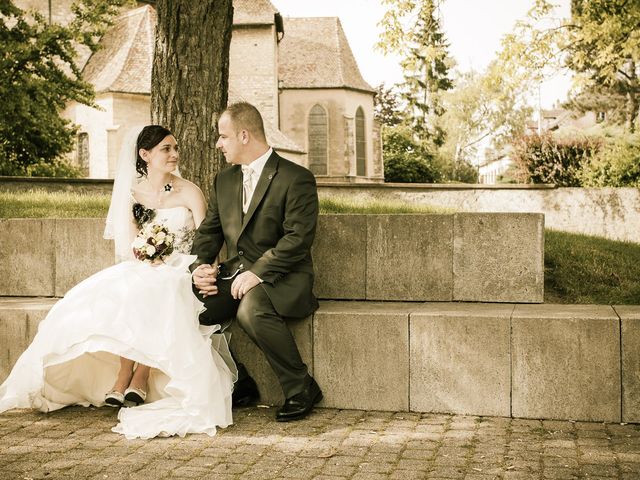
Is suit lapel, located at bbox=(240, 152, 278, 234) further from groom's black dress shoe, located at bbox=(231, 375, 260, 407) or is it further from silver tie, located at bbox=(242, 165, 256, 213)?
groom's black dress shoe, located at bbox=(231, 375, 260, 407)

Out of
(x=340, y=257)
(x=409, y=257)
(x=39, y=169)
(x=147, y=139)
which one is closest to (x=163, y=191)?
(x=147, y=139)

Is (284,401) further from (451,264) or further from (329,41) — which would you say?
(329,41)

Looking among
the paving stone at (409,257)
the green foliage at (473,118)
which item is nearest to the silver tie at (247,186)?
the paving stone at (409,257)

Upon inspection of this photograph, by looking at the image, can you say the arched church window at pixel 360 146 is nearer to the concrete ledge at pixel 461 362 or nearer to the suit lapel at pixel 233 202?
the suit lapel at pixel 233 202

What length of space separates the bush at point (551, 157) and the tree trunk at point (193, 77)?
1721 centimetres

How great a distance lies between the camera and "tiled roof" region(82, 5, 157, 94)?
124 feet

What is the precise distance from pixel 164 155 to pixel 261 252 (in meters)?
1.27

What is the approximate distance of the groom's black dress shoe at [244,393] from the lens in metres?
5.94

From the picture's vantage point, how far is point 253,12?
1753 inches

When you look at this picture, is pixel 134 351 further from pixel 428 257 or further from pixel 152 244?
pixel 428 257

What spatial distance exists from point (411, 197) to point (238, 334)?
15335mm

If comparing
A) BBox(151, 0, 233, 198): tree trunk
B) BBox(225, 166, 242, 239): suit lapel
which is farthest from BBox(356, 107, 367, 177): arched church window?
BBox(225, 166, 242, 239): suit lapel

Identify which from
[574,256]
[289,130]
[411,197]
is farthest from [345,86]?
[574,256]

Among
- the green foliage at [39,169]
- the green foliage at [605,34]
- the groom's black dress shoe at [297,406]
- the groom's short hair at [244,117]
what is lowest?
the groom's black dress shoe at [297,406]
